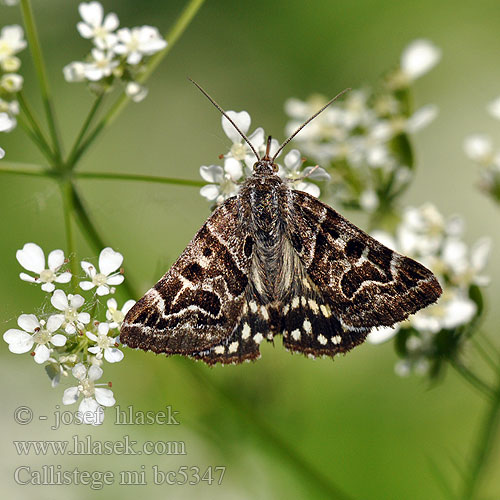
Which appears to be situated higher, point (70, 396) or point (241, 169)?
point (241, 169)

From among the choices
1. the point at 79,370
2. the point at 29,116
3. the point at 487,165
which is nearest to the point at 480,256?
the point at 487,165

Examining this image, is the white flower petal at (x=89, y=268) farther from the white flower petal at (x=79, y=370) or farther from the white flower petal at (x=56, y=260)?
the white flower petal at (x=79, y=370)

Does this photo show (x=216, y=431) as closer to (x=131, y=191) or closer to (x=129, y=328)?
(x=129, y=328)

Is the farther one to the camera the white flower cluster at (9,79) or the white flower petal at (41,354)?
the white flower cluster at (9,79)

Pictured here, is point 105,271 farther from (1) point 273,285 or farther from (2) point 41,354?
(1) point 273,285

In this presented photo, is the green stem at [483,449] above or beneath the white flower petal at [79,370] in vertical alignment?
beneath

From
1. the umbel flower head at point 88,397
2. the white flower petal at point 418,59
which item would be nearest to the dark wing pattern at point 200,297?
the umbel flower head at point 88,397

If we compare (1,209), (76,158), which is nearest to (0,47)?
(76,158)

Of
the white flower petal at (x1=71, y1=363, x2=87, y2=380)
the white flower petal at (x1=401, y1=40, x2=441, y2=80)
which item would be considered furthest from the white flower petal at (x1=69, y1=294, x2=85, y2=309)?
→ the white flower petal at (x1=401, y1=40, x2=441, y2=80)

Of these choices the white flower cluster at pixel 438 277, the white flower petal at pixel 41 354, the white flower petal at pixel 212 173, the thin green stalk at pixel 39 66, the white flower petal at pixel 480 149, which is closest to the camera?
the white flower petal at pixel 41 354
